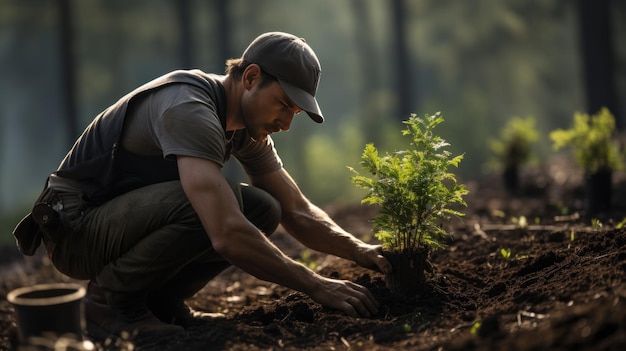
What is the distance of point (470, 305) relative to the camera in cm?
371

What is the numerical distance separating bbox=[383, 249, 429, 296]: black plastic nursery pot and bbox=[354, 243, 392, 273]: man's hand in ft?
0.11

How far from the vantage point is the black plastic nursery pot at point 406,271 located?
3.91 meters

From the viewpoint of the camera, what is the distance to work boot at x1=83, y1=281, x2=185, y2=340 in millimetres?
3750

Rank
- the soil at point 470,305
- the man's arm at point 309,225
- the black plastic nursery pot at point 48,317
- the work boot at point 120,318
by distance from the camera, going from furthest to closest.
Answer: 1. the man's arm at point 309,225
2. the work boot at point 120,318
3. the black plastic nursery pot at point 48,317
4. the soil at point 470,305

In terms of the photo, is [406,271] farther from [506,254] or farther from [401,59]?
[401,59]

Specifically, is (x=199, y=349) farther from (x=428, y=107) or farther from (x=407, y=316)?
(x=428, y=107)

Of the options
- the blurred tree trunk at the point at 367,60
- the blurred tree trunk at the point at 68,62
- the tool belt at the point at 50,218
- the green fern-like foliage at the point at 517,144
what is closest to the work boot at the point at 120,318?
the tool belt at the point at 50,218

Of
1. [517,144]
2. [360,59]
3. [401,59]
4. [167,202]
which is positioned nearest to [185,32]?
[401,59]

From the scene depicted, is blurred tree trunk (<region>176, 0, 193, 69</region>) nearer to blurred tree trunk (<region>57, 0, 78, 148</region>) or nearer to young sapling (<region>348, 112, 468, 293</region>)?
blurred tree trunk (<region>57, 0, 78, 148</region>)

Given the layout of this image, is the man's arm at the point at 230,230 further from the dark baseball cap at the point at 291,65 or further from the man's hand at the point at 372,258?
the dark baseball cap at the point at 291,65

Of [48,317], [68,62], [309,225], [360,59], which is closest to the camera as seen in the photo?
[48,317]

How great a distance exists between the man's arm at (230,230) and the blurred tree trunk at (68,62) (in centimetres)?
1246

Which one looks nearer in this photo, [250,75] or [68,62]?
[250,75]

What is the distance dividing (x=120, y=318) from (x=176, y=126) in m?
1.19
